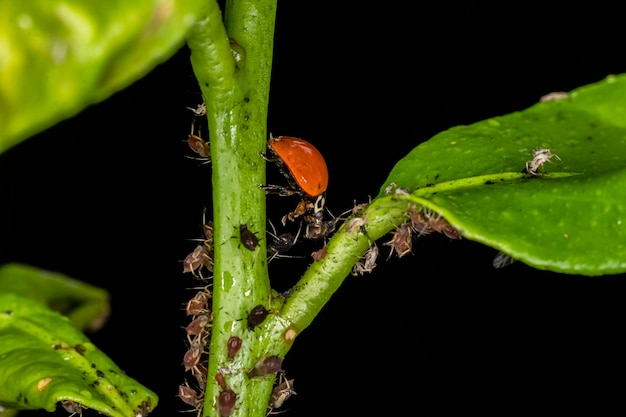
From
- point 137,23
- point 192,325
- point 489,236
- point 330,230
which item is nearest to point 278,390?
point 192,325

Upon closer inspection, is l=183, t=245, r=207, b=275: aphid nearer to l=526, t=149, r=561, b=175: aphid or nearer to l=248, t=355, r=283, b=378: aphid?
l=248, t=355, r=283, b=378: aphid

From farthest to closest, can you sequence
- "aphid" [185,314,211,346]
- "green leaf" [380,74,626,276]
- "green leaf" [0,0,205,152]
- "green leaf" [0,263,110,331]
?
"green leaf" [0,263,110,331], "aphid" [185,314,211,346], "green leaf" [380,74,626,276], "green leaf" [0,0,205,152]

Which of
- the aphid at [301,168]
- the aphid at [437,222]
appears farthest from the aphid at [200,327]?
the aphid at [437,222]

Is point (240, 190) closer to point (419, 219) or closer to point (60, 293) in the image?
point (419, 219)

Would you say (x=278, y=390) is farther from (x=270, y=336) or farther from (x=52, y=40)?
(x=52, y=40)

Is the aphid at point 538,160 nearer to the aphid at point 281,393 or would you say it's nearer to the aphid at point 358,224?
the aphid at point 358,224

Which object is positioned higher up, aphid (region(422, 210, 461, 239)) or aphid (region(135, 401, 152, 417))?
aphid (region(422, 210, 461, 239))

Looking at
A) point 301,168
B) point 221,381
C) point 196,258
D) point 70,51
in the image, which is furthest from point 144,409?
point 70,51

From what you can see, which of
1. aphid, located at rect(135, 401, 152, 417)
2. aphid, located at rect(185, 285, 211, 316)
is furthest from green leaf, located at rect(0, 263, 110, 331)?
aphid, located at rect(135, 401, 152, 417)
